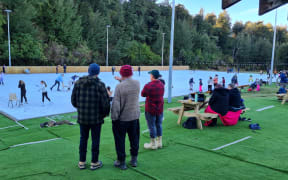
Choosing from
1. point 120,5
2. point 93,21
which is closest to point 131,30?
point 120,5

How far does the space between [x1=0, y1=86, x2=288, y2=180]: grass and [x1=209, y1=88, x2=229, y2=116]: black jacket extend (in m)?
0.54

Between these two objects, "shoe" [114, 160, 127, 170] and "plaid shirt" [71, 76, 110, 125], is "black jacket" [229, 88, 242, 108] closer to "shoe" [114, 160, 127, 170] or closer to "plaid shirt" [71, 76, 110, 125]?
"shoe" [114, 160, 127, 170]

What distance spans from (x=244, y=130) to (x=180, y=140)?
7.06 ft

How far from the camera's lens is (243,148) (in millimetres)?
5348

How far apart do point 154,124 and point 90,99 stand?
5.63 ft

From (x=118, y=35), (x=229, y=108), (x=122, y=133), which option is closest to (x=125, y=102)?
(x=122, y=133)

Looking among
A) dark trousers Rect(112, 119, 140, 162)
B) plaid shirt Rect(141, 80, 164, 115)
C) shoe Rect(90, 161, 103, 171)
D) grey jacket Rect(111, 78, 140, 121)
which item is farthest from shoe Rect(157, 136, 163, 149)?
shoe Rect(90, 161, 103, 171)

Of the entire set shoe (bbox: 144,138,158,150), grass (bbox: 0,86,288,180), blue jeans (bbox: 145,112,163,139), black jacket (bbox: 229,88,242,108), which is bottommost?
grass (bbox: 0,86,288,180)

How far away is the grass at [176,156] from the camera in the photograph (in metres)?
3.97

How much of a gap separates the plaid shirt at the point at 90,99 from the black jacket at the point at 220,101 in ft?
13.4

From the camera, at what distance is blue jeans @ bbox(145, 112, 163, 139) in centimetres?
489

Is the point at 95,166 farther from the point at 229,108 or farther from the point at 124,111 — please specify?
the point at 229,108

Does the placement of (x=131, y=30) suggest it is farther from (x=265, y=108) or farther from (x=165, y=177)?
(x=165, y=177)

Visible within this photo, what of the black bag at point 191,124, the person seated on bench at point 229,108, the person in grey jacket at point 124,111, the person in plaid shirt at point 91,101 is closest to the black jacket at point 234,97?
the person seated on bench at point 229,108
